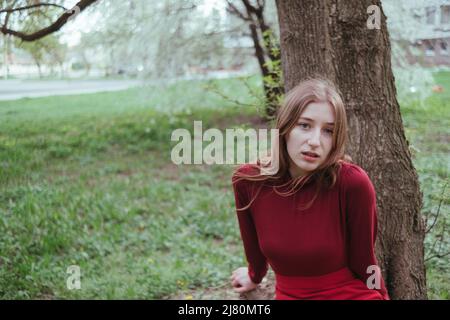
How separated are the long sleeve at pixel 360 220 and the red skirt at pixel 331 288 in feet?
0.17

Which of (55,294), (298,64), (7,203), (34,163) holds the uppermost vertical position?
(298,64)

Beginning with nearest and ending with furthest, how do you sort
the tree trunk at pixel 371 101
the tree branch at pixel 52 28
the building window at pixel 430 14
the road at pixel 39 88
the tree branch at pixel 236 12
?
the tree trunk at pixel 371 101, the tree branch at pixel 52 28, the road at pixel 39 88, the building window at pixel 430 14, the tree branch at pixel 236 12

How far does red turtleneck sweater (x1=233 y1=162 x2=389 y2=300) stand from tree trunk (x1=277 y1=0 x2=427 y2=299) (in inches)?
27.8

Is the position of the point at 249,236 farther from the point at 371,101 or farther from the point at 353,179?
the point at 371,101

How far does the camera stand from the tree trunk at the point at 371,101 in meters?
2.43

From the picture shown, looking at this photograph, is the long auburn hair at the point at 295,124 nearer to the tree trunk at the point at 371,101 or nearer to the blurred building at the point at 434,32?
the tree trunk at the point at 371,101

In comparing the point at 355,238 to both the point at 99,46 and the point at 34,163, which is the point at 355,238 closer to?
the point at 34,163

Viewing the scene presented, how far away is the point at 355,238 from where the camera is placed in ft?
6.02

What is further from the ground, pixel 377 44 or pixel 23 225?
pixel 377 44

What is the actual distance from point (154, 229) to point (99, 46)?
326 cm

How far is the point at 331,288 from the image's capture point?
1.83 meters

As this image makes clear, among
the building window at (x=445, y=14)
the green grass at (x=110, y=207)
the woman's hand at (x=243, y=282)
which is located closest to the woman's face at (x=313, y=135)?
the woman's hand at (x=243, y=282)

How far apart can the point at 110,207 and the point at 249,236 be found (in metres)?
3.79
